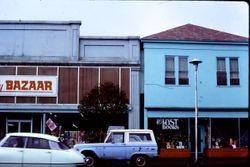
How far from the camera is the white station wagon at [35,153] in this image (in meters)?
13.0

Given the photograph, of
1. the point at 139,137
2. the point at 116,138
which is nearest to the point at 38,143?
the point at 116,138

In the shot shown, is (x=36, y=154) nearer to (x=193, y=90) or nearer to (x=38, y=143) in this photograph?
(x=38, y=143)

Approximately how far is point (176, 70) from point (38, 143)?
1722cm

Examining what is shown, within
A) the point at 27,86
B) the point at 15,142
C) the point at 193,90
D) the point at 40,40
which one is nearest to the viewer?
the point at 15,142

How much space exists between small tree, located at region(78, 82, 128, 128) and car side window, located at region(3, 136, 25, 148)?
11669 millimetres

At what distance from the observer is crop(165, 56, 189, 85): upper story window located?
2942cm

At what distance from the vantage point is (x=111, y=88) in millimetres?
26016

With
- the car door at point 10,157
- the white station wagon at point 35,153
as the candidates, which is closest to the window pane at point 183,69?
the white station wagon at point 35,153

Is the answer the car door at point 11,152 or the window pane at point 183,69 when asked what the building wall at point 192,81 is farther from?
the car door at point 11,152

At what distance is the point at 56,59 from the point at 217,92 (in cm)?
1100

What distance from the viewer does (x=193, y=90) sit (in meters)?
29.2

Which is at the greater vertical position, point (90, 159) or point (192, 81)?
point (192, 81)

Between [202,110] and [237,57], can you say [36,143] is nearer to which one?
[202,110]

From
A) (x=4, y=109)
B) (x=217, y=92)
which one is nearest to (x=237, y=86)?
(x=217, y=92)
